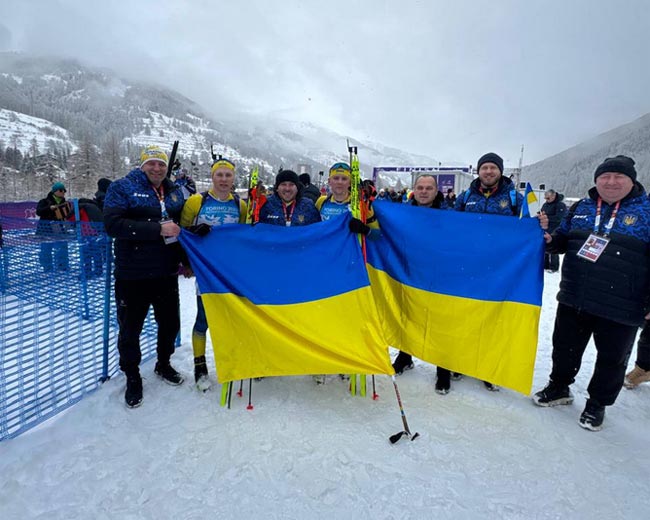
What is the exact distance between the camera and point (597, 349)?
3.26m

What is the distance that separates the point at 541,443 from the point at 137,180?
427 centimetres

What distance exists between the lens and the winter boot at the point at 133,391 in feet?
11.1

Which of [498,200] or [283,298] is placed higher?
[498,200]

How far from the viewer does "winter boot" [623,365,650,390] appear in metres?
3.94

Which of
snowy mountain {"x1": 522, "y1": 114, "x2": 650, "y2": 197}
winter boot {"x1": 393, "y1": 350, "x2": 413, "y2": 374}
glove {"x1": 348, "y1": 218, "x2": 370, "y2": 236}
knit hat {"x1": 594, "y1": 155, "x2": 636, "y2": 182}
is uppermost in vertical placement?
snowy mountain {"x1": 522, "y1": 114, "x2": 650, "y2": 197}

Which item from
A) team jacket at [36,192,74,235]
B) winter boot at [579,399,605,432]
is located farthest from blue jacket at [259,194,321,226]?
team jacket at [36,192,74,235]

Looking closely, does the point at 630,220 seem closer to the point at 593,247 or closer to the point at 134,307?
the point at 593,247

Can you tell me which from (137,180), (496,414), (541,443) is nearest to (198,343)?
(137,180)

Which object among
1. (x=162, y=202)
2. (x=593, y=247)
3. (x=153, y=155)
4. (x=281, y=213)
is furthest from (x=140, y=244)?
(x=593, y=247)

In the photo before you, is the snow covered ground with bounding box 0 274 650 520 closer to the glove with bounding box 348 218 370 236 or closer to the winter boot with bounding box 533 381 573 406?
the winter boot with bounding box 533 381 573 406

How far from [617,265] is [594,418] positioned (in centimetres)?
141

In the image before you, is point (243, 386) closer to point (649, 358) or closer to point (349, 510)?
point (349, 510)

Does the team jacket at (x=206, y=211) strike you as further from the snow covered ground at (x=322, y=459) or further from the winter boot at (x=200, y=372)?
the snow covered ground at (x=322, y=459)

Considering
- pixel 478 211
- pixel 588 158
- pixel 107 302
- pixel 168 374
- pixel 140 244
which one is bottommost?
pixel 168 374
